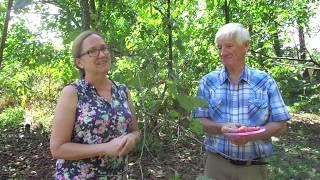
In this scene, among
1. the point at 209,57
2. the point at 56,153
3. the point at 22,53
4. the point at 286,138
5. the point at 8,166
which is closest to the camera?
the point at 56,153

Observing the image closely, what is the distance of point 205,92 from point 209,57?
14.3 feet

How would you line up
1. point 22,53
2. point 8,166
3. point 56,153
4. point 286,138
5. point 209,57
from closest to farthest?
point 56,153
point 8,166
point 22,53
point 209,57
point 286,138

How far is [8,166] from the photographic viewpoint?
589 centimetres

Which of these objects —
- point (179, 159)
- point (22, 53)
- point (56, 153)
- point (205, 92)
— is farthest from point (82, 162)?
point (22, 53)

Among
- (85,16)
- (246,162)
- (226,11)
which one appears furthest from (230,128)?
(226,11)

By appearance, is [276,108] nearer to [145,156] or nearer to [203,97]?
[203,97]

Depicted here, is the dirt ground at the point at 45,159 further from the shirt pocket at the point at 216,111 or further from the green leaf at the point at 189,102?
the green leaf at the point at 189,102

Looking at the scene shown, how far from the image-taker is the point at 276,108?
2.60 metres

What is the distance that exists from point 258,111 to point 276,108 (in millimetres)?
104

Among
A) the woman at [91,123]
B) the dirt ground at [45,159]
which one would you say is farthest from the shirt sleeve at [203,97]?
the dirt ground at [45,159]

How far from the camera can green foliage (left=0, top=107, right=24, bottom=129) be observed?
8.58 meters

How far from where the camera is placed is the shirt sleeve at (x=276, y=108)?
2584 mm

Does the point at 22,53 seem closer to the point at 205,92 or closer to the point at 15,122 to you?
the point at 15,122

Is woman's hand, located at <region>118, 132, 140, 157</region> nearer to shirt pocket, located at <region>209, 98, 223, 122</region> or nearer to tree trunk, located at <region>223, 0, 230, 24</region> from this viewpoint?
shirt pocket, located at <region>209, 98, 223, 122</region>
